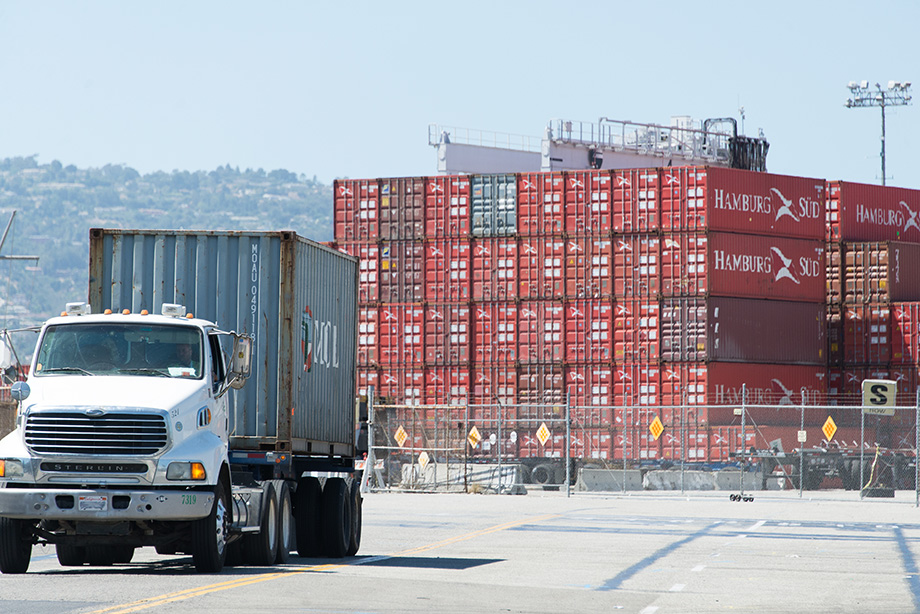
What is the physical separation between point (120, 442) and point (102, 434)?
189 mm

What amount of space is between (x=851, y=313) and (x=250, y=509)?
37805mm

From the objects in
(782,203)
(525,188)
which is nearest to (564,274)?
(525,188)

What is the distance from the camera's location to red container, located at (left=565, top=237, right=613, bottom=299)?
46.8m

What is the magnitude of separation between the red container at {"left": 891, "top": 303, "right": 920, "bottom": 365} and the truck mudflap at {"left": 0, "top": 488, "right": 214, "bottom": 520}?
38.4 meters

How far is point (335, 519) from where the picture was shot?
59.0ft

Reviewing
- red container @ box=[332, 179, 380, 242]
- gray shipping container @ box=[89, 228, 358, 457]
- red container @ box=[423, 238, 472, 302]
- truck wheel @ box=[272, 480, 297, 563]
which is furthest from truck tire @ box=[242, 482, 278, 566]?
red container @ box=[332, 179, 380, 242]

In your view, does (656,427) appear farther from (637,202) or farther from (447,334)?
(447,334)

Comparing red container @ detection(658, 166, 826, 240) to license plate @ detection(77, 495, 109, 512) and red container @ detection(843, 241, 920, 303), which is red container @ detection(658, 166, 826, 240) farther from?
license plate @ detection(77, 495, 109, 512)

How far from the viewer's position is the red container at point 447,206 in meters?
48.7

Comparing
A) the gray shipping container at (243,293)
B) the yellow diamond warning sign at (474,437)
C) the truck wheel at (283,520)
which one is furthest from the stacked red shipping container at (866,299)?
the gray shipping container at (243,293)

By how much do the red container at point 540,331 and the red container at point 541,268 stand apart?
0.36 m

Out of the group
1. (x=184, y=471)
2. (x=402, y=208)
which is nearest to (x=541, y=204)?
(x=402, y=208)

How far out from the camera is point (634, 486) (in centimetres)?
4244

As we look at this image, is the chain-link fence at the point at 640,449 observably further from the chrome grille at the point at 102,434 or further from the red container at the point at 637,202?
the chrome grille at the point at 102,434
